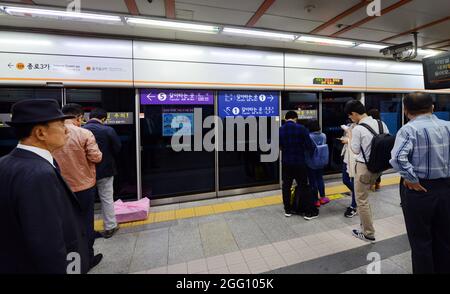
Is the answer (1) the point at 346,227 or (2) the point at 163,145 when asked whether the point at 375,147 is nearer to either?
(1) the point at 346,227

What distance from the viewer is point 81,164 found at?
2.39 meters

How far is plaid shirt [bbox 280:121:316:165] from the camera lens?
3.34 m

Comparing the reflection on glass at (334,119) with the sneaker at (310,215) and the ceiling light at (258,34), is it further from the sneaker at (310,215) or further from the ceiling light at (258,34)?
the sneaker at (310,215)

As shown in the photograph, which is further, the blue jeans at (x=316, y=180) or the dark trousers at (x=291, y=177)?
the blue jeans at (x=316, y=180)

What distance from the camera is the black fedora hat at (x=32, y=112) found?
1.15m

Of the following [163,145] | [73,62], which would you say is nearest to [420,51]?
[163,145]

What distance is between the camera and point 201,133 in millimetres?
4441

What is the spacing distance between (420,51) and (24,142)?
23.5 ft

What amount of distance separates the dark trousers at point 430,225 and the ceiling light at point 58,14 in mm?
3990

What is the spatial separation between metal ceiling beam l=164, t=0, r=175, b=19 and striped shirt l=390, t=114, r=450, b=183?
286 centimetres

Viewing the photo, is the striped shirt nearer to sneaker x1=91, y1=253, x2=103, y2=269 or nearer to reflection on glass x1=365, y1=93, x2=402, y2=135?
sneaker x1=91, y1=253, x2=103, y2=269

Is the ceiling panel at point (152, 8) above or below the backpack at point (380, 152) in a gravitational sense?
Result: above

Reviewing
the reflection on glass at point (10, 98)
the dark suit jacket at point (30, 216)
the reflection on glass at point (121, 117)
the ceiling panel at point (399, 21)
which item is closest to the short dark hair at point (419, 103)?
the ceiling panel at point (399, 21)

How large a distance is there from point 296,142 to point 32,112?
9.85ft
